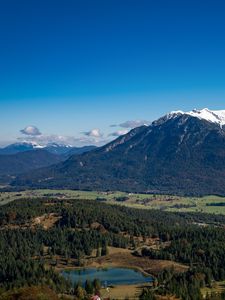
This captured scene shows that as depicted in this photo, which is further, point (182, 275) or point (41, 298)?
point (182, 275)

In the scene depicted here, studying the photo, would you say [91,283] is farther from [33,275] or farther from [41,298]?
[41,298]

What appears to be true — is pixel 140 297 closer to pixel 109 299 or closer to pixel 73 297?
pixel 109 299

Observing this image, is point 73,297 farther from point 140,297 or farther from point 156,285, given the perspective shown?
point 156,285

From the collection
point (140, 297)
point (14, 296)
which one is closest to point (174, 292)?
point (140, 297)

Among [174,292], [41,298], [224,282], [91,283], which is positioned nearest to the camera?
[41,298]

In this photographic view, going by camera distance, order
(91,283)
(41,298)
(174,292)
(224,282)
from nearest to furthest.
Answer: (41,298)
(174,292)
(91,283)
(224,282)

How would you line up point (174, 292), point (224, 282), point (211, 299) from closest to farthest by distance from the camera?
1. point (211, 299)
2. point (174, 292)
3. point (224, 282)

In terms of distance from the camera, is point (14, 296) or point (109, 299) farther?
point (109, 299)

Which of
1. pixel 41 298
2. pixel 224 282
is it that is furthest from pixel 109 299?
pixel 224 282
